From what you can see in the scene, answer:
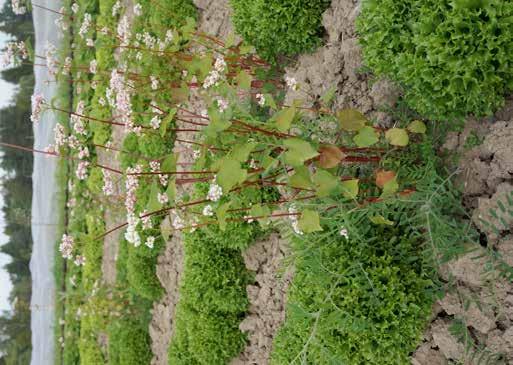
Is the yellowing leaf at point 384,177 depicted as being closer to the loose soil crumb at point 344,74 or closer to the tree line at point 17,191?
the loose soil crumb at point 344,74

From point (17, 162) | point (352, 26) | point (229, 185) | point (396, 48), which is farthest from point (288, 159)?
point (17, 162)

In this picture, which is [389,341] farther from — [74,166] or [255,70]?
[74,166]

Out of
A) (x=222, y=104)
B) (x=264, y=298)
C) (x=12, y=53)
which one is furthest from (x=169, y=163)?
(x=12, y=53)

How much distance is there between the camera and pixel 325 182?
1.62 metres

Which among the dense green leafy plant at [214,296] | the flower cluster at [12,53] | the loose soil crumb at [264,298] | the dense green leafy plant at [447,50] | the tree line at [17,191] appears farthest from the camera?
the tree line at [17,191]

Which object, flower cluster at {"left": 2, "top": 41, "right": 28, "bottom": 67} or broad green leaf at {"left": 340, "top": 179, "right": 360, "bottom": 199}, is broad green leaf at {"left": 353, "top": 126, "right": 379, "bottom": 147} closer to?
broad green leaf at {"left": 340, "top": 179, "right": 360, "bottom": 199}

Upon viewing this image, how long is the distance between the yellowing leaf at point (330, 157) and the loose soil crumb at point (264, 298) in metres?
0.97

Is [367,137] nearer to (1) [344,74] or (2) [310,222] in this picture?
(2) [310,222]

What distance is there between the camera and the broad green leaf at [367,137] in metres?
1.69

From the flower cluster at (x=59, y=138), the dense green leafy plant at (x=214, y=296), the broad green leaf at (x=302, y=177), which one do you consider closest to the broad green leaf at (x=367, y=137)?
the broad green leaf at (x=302, y=177)

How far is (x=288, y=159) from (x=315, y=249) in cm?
60

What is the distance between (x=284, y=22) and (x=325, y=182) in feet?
3.49

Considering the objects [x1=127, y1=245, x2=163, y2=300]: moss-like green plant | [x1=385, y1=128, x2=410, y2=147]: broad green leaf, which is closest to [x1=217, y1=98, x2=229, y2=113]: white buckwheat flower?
[x1=385, y1=128, x2=410, y2=147]: broad green leaf

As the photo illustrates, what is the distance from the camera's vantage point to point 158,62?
9.98ft
